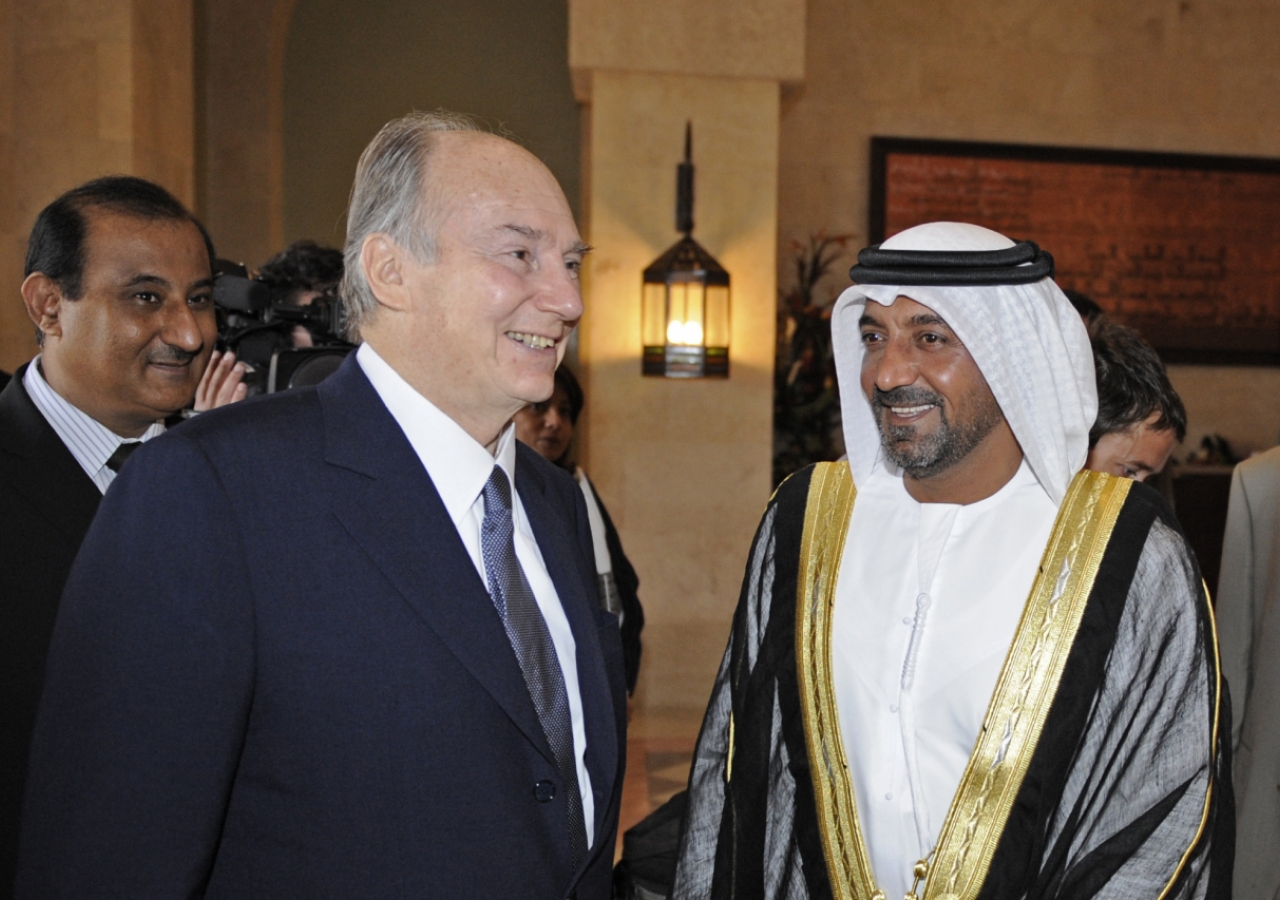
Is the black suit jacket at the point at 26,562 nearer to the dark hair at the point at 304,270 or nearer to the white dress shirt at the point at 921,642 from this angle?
the white dress shirt at the point at 921,642

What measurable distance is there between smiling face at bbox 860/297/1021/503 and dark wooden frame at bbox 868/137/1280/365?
5495mm

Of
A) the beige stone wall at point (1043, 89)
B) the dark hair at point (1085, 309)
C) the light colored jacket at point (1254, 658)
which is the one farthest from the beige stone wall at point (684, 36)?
the light colored jacket at point (1254, 658)

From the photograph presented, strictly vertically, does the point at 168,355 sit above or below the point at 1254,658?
above

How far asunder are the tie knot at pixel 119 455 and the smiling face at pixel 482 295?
2.49 feet

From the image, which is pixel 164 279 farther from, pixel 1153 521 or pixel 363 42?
pixel 363 42

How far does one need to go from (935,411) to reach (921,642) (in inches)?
16.1

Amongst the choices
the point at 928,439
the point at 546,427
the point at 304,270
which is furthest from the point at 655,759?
the point at 928,439

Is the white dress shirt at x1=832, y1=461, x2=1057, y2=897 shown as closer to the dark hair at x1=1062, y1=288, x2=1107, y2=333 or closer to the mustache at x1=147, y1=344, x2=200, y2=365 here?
the dark hair at x1=1062, y1=288, x2=1107, y2=333

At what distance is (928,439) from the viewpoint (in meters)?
2.03

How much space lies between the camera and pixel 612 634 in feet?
5.63

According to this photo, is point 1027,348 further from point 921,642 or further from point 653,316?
point 653,316

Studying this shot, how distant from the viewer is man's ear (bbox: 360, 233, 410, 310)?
4.91ft

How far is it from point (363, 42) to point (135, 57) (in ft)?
10.6

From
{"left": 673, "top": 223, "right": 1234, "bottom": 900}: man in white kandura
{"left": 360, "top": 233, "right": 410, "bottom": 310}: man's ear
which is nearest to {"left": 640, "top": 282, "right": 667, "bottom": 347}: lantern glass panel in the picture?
{"left": 673, "top": 223, "right": 1234, "bottom": 900}: man in white kandura
